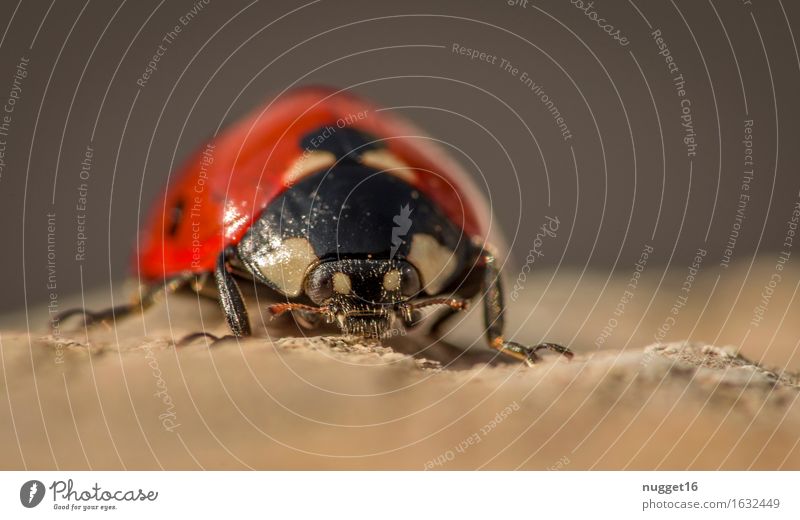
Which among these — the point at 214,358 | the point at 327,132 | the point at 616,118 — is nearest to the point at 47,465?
the point at 214,358

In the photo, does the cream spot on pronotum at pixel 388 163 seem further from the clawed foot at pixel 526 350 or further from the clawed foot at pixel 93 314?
the clawed foot at pixel 93 314

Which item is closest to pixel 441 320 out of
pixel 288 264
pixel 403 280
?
pixel 403 280

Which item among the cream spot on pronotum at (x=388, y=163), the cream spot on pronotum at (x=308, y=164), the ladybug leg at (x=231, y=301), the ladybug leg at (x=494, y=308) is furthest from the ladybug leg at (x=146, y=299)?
the ladybug leg at (x=494, y=308)

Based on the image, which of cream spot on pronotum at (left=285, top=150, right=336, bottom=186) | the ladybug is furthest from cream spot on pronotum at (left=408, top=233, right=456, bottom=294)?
cream spot on pronotum at (left=285, top=150, right=336, bottom=186)

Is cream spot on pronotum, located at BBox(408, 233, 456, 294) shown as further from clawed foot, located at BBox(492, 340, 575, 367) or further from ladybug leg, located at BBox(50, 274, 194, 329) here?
ladybug leg, located at BBox(50, 274, 194, 329)

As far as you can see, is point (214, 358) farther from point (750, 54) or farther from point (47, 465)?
point (750, 54)

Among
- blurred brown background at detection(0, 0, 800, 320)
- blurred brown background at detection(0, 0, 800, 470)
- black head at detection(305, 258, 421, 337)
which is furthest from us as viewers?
blurred brown background at detection(0, 0, 800, 320)

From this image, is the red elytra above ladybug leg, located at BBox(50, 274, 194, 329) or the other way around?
above

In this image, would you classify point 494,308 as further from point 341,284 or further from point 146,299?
point 146,299
